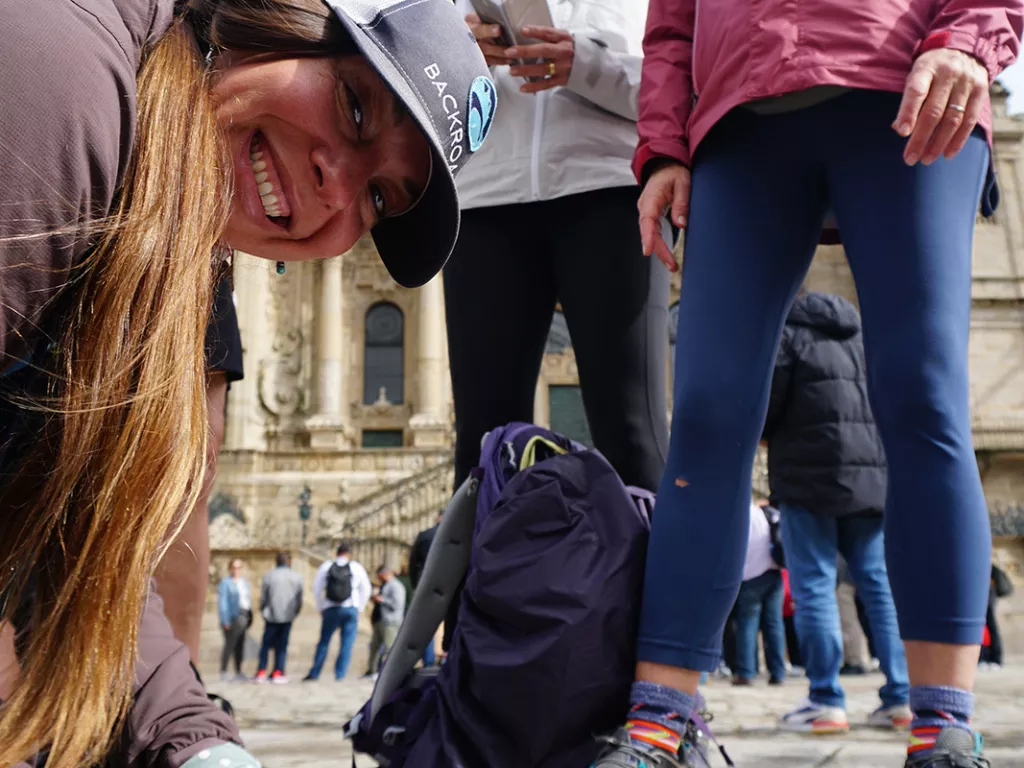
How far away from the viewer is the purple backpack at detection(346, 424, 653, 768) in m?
1.73

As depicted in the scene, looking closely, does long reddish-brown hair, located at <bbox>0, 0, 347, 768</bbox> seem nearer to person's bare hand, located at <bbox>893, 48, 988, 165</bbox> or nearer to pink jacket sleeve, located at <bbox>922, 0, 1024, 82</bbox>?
person's bare hand, located at <bbox>893, 48, 988, 165</bbox>

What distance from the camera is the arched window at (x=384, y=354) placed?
2792 centimetres

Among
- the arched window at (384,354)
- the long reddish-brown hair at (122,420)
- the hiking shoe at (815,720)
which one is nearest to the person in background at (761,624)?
the hiking shoe at (815,720)

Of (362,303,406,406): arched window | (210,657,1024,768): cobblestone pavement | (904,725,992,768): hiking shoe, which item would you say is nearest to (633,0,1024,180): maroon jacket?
(904,725,992,768): hiking shoe

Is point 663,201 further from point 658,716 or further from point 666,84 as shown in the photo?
point 658,716

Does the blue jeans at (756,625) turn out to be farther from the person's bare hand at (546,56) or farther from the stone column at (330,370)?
the stone column at (330,370)

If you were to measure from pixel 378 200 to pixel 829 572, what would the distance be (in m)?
3.51

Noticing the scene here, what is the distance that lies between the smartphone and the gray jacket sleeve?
187cm

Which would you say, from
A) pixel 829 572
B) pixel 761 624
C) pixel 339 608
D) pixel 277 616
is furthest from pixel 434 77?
pixel 277 616

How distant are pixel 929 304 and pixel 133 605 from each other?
1.51 m

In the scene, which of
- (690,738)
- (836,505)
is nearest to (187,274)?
(690,738)

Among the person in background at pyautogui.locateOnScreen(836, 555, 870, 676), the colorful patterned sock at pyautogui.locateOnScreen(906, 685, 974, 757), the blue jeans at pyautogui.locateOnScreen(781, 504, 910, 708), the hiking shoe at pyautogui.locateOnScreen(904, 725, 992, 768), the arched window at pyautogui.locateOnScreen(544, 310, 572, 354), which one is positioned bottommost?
the person in background at pyautogui.locateOnScreen(836, 555, 870, 676)

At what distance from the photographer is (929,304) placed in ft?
5.90

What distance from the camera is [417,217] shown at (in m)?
1.42
